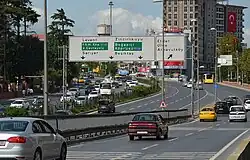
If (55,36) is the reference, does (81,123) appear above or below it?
below

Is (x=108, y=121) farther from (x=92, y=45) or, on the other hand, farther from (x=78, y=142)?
(x=92, y=45)

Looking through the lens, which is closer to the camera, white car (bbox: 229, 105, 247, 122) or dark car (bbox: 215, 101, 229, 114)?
white car (bbox: 229, 105, 247, 122)

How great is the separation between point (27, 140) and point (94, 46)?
5017 centimetres

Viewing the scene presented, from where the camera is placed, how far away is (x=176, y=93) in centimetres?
12631

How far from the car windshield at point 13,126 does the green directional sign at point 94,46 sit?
48747mm

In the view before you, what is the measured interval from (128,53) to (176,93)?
60714mm

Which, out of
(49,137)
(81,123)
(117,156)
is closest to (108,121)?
(81,123)

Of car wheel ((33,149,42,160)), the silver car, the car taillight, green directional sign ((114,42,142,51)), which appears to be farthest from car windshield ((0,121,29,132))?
green directional sign ((114,42,142,51))

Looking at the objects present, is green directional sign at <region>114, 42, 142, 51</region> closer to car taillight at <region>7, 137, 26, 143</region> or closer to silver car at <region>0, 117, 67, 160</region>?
silver car at <region>0, 117, 67, 160</region>

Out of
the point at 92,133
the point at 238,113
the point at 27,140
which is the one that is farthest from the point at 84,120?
the point at 238,113

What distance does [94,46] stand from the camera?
67312 mm

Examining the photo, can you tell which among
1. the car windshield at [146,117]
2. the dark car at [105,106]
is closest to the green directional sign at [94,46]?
the dark car at [105,106]

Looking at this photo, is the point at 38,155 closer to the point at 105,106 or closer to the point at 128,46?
the point at 128,46

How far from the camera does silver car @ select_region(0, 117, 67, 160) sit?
56.5 feet
